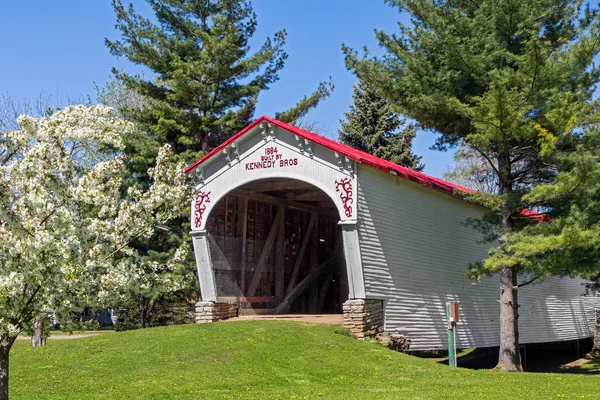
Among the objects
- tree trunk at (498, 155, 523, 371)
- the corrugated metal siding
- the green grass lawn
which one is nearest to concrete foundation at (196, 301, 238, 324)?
the green grass lawn

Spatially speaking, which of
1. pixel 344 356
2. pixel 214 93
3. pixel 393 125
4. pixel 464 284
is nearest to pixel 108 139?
pixel 344 356

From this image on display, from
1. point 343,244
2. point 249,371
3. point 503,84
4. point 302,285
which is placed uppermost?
point 503,84

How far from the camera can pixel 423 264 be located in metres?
20.0

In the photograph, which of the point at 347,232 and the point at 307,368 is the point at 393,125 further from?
the point at 307,368

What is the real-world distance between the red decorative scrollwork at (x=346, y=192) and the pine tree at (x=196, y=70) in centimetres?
862

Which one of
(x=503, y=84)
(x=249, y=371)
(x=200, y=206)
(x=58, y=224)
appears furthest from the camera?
(x=200, y=206)

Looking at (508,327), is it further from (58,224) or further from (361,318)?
(58,224)

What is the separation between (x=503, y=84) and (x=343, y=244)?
6549 millimetres

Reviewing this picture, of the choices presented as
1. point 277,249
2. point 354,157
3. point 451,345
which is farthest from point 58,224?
point 277,249

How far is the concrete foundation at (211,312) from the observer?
20.3 meters

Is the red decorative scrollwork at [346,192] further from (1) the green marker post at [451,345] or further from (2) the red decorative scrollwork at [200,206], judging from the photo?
(2) the red decorative scrollwork at [200,206]

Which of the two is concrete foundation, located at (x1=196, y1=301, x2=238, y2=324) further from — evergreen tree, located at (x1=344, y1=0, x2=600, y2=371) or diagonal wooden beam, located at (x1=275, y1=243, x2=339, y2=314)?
evergreen tree, located at (x1=344, y1=0, x2=600, y2=371)

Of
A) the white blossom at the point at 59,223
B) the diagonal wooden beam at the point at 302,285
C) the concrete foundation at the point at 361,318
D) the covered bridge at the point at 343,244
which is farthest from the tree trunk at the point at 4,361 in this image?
the diagonal wooden beam at the point at 302,285

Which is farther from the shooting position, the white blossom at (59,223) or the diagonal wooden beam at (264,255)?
the diagonal wooden beam at (264,255)
